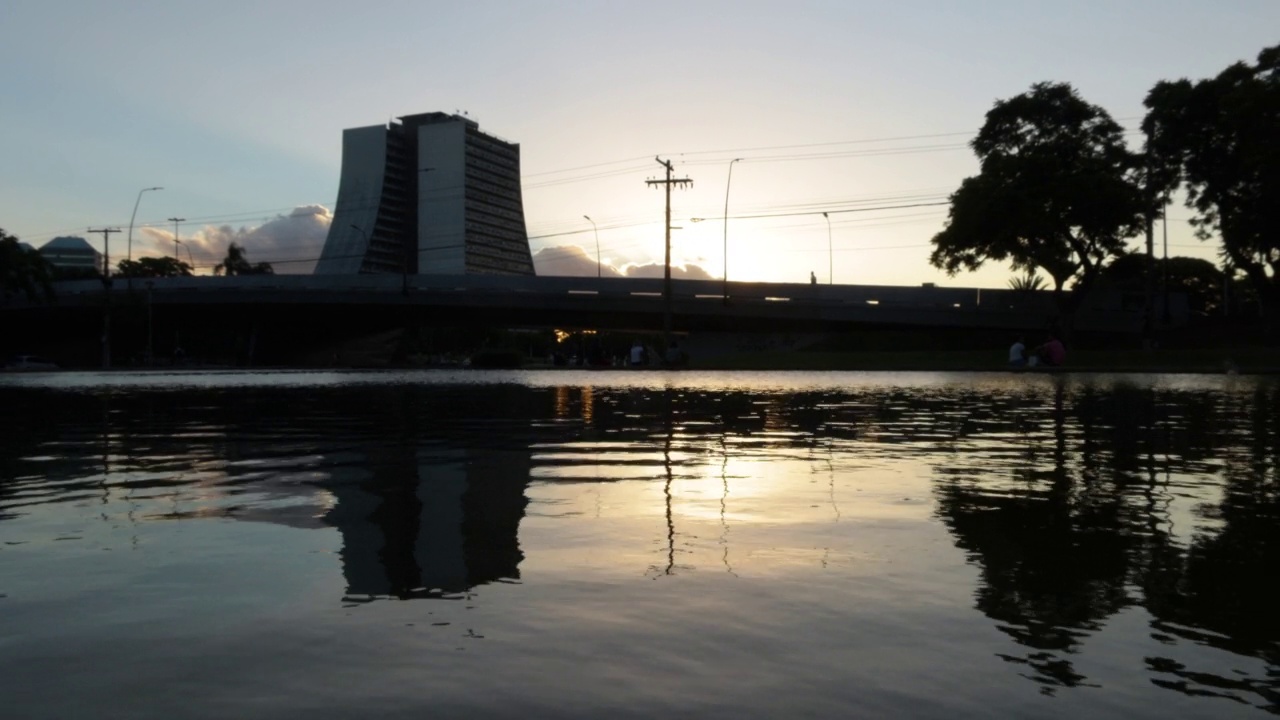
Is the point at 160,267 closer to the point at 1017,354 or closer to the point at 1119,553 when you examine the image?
the point at 1017,354

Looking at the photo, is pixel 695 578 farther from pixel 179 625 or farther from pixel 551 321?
pixel 551 321

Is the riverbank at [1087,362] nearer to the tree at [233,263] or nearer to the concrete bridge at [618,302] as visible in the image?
the concrete bridge at [618,302]

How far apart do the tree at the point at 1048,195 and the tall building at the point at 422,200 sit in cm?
11484

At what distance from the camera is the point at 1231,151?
5797 cm

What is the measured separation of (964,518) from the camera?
274 inches

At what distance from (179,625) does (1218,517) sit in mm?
6047

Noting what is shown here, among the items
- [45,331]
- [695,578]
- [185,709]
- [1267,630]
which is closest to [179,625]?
[185,709]

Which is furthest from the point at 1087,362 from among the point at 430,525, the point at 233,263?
the point at 233,263

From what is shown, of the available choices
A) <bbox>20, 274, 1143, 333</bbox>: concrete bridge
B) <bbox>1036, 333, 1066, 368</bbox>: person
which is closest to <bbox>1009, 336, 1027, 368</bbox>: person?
<bbox>1036, 333, 1066, 368</bbox>: person

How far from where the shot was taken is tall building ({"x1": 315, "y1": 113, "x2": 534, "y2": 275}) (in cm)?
17062

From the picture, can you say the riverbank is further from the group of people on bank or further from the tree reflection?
the tree reflection

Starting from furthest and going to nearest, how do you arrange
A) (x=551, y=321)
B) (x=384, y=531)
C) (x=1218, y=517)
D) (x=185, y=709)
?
(x=551, y=321), (x=1218, y=517), (x=384, y=531), (x=185, y=709)

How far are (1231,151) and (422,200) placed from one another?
A: 14717cm

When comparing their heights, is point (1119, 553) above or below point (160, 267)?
below
